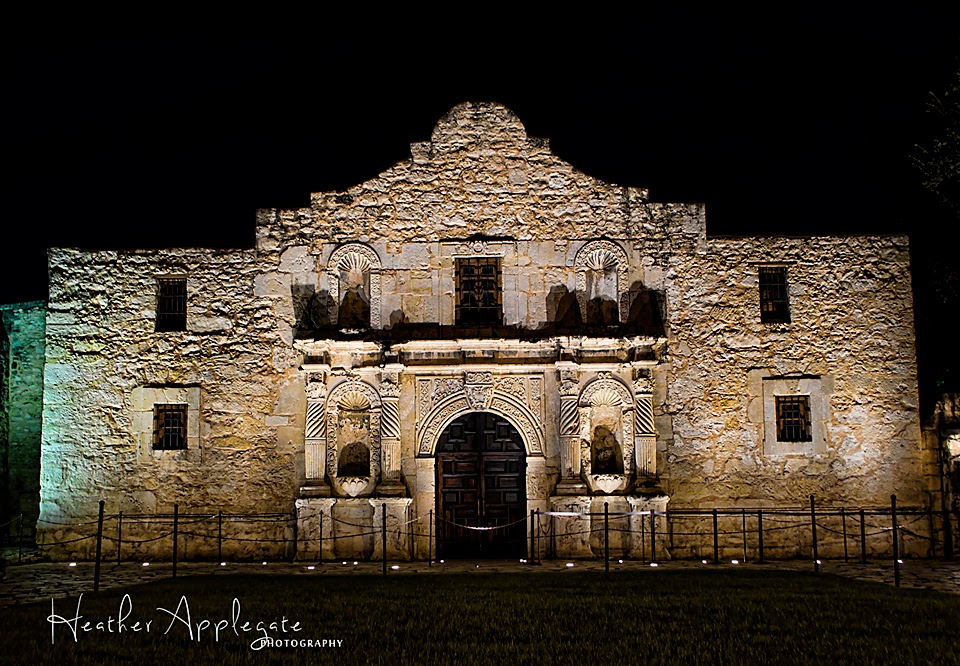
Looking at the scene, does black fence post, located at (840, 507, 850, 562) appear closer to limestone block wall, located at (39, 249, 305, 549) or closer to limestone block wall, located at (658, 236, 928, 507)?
limestone block wall, located at (658, 236, 928, 507)

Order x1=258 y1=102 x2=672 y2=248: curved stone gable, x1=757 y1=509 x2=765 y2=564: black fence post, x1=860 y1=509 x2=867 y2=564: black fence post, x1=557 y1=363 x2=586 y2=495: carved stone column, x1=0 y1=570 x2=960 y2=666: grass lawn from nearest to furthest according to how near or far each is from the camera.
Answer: x1=0 y1=570 x2=960 y2=666: grass lawn
x1=757 y1=509 x2=765 y2=564: black fence post
x1=860 y1=509 x2=867 y2=564: black fence post
x1=557 y1=363 x2=586 y2=495: carved stone column
x1=258 y1=102 x2=672 y2=248: curved stone gable

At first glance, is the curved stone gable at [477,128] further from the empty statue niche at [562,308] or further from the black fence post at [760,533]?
the black fence post at [760,533]

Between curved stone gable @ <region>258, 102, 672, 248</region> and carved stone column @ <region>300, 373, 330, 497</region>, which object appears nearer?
carved stone column @ <region>300, 373, 330, 497</region>

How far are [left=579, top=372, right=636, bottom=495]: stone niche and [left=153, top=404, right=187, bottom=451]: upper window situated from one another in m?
7.79

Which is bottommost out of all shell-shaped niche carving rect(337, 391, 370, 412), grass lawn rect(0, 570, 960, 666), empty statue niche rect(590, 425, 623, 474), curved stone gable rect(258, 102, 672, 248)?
grass lawn rect(0, 570, 960, 666)

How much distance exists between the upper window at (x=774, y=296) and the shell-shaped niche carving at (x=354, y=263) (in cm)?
788

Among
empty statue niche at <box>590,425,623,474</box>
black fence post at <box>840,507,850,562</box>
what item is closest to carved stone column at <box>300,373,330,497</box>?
empty statue niche at <box>590,425,623,474</box>

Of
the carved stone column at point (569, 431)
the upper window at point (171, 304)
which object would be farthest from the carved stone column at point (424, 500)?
the upper window at point (171, 304)

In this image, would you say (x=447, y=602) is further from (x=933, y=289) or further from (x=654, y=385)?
(x=933, y=289)

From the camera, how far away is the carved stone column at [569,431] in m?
18.5

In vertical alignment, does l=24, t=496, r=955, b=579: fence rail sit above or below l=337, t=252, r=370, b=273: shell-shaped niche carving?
below

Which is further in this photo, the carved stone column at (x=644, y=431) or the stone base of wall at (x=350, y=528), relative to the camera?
the carved stone column at (x=644, y=431)

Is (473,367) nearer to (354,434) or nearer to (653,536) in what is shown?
(354,434)

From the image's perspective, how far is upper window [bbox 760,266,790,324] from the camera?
19.8 metres
